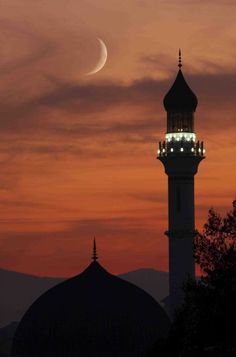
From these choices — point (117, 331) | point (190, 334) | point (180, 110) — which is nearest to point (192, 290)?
point (190, 334)

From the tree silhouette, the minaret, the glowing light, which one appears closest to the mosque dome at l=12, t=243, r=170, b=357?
the minaret

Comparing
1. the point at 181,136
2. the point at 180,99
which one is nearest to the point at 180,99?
the point at 180,99

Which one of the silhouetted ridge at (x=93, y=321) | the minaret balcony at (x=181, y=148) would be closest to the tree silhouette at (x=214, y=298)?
the silhouetted ridge at (x=93, y=321)

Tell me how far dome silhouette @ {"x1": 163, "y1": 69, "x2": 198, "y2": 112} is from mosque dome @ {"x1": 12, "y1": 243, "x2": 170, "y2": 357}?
583 inches

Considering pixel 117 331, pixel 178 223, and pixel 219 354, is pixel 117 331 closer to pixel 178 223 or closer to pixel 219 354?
pixel 178 223

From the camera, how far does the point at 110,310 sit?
4464 inches

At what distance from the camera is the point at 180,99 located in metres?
122

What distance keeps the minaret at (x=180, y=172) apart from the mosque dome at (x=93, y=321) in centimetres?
540

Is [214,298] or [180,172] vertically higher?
[180,172]

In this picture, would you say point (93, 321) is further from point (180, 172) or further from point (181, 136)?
point (181, 136)

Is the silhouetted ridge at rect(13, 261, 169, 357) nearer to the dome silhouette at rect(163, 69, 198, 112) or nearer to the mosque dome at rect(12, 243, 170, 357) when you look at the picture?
the mosque dome at rect(12, 243, 170, 357)

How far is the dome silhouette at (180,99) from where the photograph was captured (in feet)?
400

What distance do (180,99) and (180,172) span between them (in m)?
6.44

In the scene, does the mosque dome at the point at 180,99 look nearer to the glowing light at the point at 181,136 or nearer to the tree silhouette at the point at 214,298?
the glowing light at the point at 181,136
